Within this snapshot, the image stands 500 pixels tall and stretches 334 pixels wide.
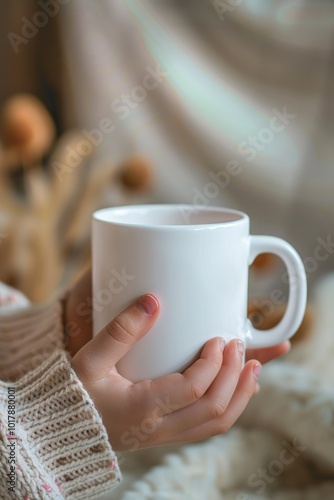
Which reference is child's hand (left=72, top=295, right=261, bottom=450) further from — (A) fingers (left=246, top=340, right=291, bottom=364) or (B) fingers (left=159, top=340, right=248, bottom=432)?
(A) fingers (left=246, top=340, right=291, bottom=364)

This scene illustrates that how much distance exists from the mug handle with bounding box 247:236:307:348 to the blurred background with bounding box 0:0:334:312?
1.18ft

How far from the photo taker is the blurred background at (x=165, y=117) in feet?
2.97

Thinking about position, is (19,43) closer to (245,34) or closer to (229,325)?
(245,34)

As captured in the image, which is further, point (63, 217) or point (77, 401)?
point (63, 217)

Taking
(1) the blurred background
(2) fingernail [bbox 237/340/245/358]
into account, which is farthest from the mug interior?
(1) the blurred background

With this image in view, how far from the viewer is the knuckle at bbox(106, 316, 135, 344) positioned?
0.41 m

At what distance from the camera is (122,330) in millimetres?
414

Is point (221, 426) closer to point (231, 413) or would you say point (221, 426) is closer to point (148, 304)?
point (231, 413)

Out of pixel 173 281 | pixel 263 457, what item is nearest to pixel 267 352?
pixel 263 457

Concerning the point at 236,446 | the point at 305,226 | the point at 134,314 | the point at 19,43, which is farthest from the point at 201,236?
the point at 19,43

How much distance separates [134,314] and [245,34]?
2.06 ft

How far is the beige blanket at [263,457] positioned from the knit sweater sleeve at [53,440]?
0.22 ft

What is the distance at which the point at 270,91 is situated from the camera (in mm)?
930

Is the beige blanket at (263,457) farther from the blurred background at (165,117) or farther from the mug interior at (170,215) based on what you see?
the blurred background at (165,117)
